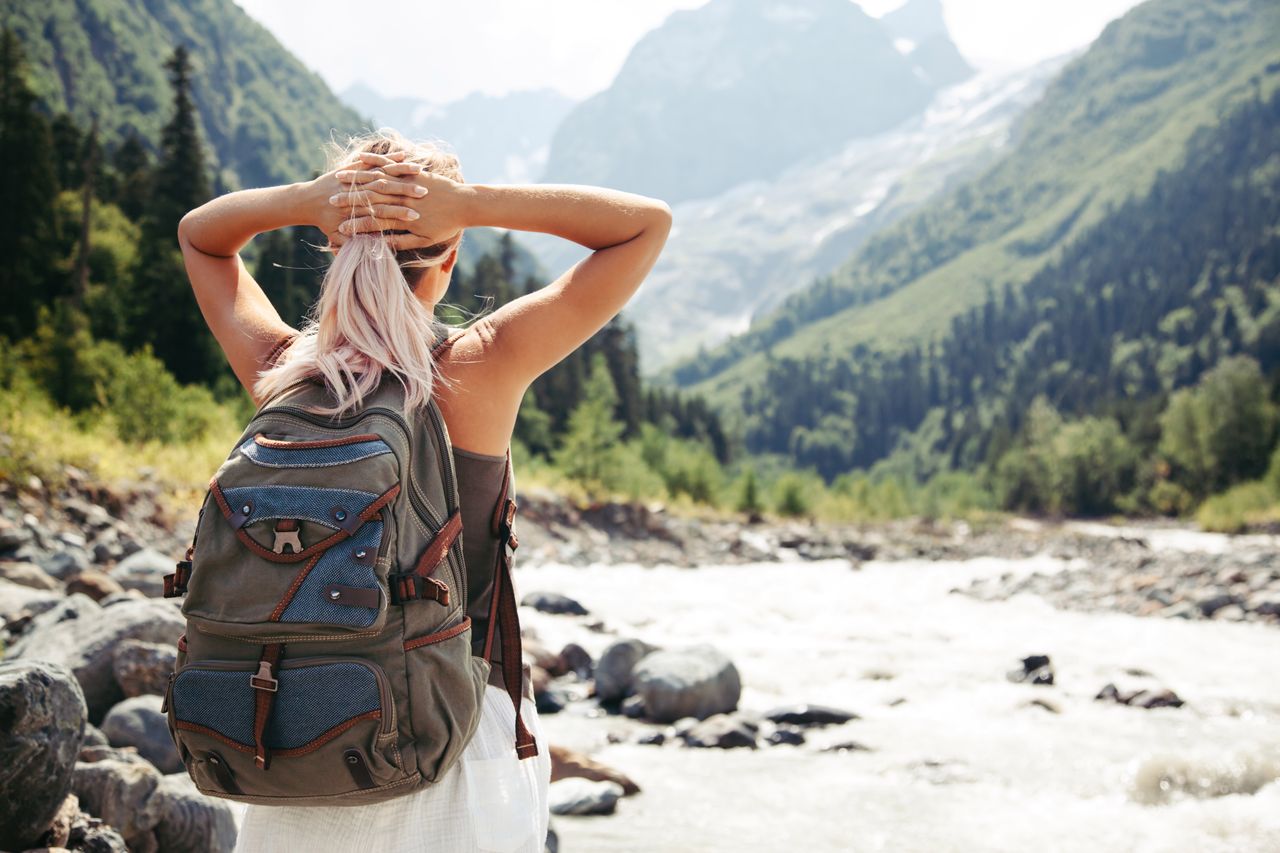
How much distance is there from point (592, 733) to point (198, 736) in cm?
892

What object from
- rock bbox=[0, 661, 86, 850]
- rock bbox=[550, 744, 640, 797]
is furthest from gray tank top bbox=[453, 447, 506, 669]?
rock bbox=[550, 744, 640, 797]

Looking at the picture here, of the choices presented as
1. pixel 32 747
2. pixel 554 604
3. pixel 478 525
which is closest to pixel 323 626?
pixel 478 525

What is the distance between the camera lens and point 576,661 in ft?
44.2

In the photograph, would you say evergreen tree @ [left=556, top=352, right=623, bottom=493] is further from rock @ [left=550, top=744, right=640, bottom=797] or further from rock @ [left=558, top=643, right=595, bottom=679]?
rock @ [left=550, top=744, right=640, bottom=797]

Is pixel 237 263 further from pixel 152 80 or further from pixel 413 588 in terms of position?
pixel 152 80

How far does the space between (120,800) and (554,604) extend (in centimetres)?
1300

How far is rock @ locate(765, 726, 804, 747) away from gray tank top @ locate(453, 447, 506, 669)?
28.2 feet

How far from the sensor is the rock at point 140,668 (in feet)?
22.8

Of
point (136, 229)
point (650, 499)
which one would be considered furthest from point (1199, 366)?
point (136, 229)

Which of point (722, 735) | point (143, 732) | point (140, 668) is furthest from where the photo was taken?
point (722, 735)

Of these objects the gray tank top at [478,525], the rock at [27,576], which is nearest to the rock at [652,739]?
the rock at [27,576]

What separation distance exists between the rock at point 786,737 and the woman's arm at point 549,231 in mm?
8683

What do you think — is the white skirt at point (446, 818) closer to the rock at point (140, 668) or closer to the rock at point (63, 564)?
the rock at point (140, 668)

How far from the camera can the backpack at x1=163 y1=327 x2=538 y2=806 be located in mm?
2002
